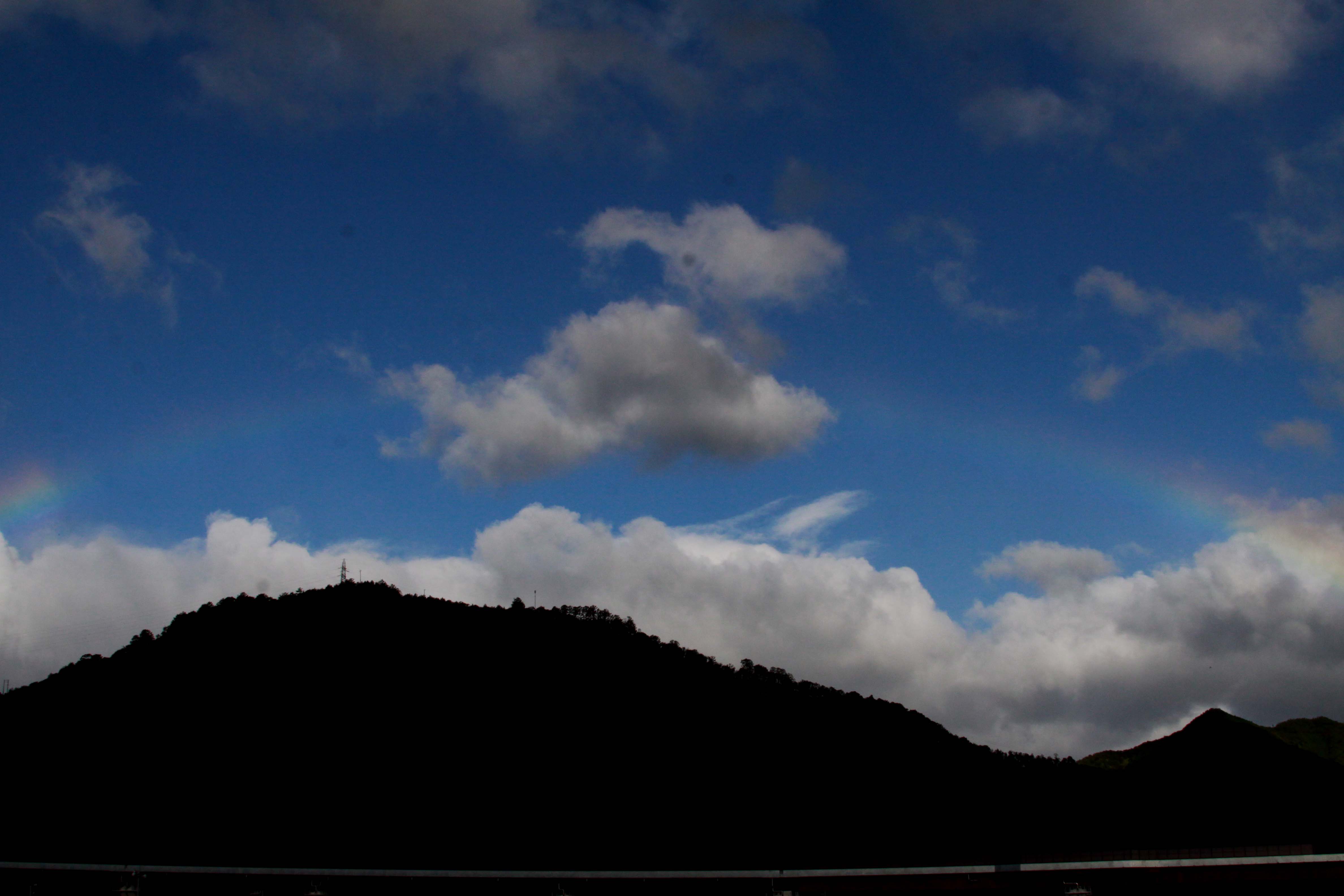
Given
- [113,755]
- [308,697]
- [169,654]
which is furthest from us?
[169,654]

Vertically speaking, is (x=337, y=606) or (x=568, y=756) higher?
(x=337, y=606)

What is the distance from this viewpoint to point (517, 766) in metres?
97.1

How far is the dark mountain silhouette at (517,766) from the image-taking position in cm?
8806

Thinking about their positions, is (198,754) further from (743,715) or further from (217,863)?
(743,715)

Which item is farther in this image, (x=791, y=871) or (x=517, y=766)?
(x=517, y=766)

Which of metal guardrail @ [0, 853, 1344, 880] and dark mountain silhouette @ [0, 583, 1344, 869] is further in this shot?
dark mountain silhouette @ [0, 583, 1344, 869]

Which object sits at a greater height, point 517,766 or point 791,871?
point 517,766

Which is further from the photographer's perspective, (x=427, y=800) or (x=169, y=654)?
(x=169, y=654)

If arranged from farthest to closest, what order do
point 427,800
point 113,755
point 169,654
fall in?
point 169,654, point 113,755, point 427,800

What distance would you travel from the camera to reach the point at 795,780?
101812mm

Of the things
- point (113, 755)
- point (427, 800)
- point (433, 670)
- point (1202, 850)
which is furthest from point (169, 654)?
point (1202, 850)

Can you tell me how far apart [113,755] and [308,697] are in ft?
58.1

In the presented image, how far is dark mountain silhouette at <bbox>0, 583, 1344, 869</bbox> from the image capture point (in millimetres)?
88062

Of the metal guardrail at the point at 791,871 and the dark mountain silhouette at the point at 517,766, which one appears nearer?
the metal guardrail at the point at 791,871
